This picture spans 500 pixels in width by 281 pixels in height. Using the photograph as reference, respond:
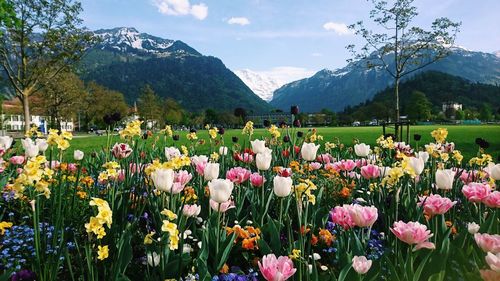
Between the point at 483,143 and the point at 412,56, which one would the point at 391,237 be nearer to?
the point at 483,143

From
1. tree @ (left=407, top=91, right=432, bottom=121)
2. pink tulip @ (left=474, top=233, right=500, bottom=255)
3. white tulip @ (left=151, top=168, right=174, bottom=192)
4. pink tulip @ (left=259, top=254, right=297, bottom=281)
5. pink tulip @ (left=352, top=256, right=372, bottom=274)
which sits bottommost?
pink tulip @ (left=352, top=256, right=372, bottom=274)

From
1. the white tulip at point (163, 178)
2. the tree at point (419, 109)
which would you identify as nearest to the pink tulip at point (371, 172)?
the white tulip at point (163, 178)

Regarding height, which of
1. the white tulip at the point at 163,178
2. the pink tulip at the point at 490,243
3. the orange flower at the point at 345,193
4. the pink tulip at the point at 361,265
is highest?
the white tulip at the point at 163,178

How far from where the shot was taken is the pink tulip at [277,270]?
68.9 inches

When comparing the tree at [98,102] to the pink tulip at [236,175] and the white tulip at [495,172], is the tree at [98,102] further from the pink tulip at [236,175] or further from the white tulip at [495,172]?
the white tulip at [495,172]

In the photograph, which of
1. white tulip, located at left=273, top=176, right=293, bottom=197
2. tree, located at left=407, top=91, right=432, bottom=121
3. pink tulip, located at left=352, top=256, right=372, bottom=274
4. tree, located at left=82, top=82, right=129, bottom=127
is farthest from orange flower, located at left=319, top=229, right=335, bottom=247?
tree, located at left=407, top=91, right=432, bottom=121

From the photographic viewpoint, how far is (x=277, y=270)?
1.77 metres

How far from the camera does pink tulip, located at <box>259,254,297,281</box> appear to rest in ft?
5.74

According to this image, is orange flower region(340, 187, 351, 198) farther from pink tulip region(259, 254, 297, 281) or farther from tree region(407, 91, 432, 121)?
tree region(407, 91, 432, 121)

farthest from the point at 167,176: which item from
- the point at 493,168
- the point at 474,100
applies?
the point at 474,100

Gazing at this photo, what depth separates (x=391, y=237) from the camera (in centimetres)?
297

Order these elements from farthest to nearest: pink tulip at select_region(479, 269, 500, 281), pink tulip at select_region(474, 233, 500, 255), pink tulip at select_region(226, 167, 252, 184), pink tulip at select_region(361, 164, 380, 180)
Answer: pink tulip at select_region(361, 164, 380, 180) < pink tulip at select_region(226, 167, 252, 184) < pink tulip at select_region(474, 233, 500, 255) < pink tulip at select_region(479, 269, 500, 281)

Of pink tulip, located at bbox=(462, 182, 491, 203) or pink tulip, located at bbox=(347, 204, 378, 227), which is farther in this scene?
pink tulip, located at bbox=(462, 182, 491, 203)

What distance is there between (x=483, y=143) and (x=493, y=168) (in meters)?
1.83
